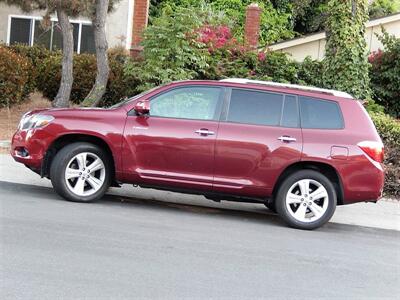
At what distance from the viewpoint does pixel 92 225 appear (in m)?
7.24

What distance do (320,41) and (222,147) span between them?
12440 mm

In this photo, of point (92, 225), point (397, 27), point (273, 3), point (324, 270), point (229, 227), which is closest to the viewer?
point (324, 270)

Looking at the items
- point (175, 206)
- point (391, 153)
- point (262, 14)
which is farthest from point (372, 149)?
point (262, 14)

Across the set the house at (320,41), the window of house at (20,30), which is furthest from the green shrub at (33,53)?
the house at (320,41)

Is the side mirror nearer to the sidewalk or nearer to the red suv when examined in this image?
the red suv

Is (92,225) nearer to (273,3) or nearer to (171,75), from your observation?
(171,75)

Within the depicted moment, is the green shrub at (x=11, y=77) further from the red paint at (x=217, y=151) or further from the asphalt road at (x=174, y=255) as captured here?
the red paint at (x=217, y=151)

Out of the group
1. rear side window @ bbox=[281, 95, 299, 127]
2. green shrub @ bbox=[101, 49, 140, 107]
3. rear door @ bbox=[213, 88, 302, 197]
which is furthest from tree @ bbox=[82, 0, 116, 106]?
rear side window @ bbox=[281, 95, 299, 127]

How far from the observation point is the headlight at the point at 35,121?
8.32 meters

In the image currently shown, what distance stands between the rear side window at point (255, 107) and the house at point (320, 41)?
1117cm

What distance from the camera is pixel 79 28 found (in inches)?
815

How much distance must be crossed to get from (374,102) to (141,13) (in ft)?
28.9

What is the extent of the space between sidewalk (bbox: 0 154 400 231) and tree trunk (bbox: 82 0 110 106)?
14.3ft

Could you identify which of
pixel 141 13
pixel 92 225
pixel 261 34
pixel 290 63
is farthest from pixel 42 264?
pixel 261 34
